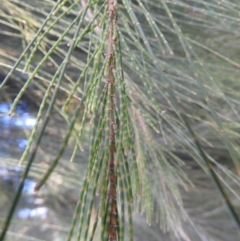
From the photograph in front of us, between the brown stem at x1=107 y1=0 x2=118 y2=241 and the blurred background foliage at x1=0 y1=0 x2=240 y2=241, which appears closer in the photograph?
the brown stem at x1=107 y1=0 x2=118 y2=241

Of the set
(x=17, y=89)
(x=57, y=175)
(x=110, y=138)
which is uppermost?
(x=17, y=89)

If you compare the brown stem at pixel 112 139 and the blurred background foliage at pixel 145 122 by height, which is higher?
the blurred background foliage at pixel 145 122

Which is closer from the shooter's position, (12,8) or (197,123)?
(12,8)

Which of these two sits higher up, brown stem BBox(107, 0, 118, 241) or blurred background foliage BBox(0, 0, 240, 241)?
blurred background foliage BBox(0, 0, 240, 241)

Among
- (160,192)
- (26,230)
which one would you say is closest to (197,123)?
(160,192)

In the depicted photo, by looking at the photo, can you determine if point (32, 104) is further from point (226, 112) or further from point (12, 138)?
point (226, 112)

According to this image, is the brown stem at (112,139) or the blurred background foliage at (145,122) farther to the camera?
the blurred background foliage at (145,122)

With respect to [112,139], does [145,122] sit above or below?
above

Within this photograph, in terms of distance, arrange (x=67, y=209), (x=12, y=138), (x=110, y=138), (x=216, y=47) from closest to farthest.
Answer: (x=110, y=138)
(x=216, y=47)
(x=12, y=138)
(x=67, y=209)
